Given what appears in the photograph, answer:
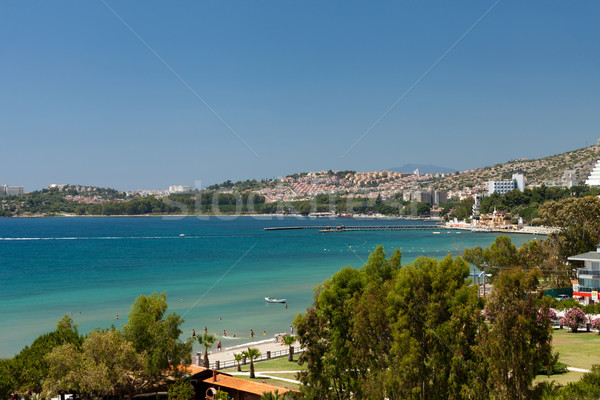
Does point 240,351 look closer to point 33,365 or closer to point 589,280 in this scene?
point 33,365

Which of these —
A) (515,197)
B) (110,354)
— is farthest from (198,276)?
(515,197)

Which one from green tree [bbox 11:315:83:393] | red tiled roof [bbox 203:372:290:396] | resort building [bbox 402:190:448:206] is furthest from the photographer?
resort building [bbox 402:190:448:206]

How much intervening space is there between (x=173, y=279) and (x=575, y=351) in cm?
3963

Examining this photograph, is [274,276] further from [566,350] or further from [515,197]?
[515,197]

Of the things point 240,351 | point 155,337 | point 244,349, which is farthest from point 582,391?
point 244,349

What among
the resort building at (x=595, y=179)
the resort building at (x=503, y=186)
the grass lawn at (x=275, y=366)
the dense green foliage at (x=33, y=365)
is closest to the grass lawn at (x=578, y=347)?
the grass lawn at (x=275, y=366)

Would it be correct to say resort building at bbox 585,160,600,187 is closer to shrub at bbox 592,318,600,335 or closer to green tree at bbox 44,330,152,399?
shrub at bbox 592,318,600,335

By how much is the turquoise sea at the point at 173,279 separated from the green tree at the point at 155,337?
38.3 feet

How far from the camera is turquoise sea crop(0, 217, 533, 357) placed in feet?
109

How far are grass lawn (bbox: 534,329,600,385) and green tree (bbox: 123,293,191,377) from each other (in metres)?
10.8

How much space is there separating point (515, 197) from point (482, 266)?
331 ft

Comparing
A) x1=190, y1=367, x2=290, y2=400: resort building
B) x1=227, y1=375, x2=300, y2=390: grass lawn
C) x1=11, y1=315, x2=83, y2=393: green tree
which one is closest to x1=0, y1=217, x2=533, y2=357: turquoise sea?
x1=227, y1=375, x2=300, y2=390: grass lawn

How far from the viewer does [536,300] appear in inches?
416

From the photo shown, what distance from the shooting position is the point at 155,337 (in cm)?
1631
